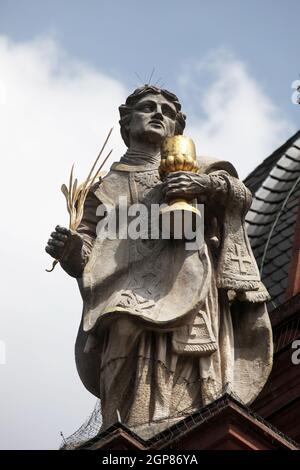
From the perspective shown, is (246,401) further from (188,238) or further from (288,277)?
(288,277)

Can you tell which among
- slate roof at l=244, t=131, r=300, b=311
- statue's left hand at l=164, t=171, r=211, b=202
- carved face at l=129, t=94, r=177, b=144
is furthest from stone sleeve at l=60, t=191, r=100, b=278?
slate roof at l=244, t=131, r=300, b=311

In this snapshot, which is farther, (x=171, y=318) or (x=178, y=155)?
(x=178, y=155)

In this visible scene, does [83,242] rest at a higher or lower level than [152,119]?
lower

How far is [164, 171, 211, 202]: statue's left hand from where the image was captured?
72.3ft

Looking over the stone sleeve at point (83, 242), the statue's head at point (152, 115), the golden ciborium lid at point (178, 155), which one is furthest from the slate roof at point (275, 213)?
the golden ciborium lid at point (178, 155)

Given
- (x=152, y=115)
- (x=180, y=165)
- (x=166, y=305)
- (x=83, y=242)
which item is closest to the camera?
(x=166, y=305)

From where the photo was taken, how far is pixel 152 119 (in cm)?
2334

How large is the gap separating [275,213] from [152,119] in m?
13.2

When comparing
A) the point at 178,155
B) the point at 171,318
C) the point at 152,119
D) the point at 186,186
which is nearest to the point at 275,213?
the point at 152,119

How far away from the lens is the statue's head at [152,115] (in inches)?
916

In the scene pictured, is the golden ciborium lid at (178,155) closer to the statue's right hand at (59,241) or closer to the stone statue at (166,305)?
the stone statue at (166,305)

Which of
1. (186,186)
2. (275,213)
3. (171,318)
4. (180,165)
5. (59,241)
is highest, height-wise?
(275,213)

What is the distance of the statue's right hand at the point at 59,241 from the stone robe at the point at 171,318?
37 cm

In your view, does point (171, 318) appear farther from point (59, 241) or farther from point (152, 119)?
point (152, 119)
